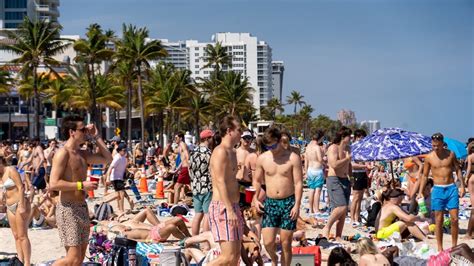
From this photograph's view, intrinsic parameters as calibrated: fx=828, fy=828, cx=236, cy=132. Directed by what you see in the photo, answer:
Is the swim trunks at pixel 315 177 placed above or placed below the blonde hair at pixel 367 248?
below

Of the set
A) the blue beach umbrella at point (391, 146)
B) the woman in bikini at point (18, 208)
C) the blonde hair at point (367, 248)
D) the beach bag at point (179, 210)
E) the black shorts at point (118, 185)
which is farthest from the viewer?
the black shorts at point (118, 185)

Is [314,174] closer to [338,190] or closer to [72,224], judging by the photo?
[338,190]

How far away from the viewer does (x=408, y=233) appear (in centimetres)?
1121

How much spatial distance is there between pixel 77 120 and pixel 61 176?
0.48 m

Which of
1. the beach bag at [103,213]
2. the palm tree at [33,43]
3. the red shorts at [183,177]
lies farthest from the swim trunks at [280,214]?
the palm tree at [33,43]

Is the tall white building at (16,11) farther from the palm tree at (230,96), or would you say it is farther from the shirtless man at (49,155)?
the shirtless man at (49,155)

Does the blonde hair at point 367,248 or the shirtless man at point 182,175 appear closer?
the blonde hair at point 367,248

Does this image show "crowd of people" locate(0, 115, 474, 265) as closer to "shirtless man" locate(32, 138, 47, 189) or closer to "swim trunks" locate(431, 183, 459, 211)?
"swim trunks" locate(431, 183, 459, 211)

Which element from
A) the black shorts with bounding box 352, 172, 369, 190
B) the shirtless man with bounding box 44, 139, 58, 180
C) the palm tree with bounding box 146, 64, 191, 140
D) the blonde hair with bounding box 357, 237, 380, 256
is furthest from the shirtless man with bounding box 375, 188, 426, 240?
the palm tree with bounding box 146, 64, 191, 140

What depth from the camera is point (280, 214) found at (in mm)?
8141

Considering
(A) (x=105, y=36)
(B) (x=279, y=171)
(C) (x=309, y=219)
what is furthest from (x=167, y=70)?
(B) (x=279, y=171)

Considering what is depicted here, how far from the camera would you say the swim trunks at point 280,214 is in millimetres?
8078

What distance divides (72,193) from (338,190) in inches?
206

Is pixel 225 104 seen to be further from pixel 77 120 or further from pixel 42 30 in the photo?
pixel 77 120
